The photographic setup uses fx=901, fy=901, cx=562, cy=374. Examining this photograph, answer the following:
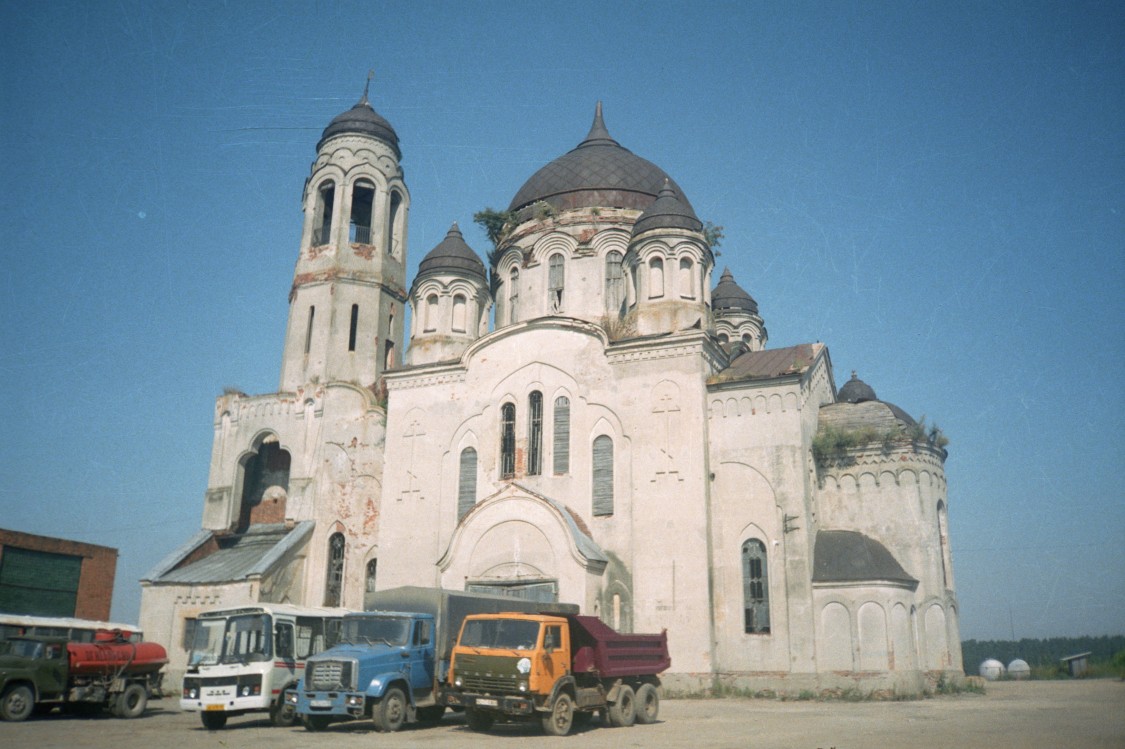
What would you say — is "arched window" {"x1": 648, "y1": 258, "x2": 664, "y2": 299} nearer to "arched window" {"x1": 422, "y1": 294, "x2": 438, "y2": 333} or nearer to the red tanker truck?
"arched window" {"x1": 422, "y1": 294, "x2": 438, "y2": 333}

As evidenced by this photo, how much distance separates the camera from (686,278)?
26.6 m

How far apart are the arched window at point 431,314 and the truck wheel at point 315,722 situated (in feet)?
53.6

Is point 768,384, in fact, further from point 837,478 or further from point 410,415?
point 410,415

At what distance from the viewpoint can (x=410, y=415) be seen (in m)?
28.2

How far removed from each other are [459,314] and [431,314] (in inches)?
36.4

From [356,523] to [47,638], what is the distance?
12.7 meters

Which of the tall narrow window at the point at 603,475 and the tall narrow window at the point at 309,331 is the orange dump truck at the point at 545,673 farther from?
the tall narrow window at the point at 309,331

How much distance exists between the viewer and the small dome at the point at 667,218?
88.3 feet

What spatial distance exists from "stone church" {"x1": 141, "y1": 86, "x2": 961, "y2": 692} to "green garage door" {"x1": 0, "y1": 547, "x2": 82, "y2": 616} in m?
4.25

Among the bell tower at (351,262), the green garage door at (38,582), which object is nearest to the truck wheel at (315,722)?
the bell tower at (351,262)

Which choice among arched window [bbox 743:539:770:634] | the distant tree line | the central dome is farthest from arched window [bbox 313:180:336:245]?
the distant tree line

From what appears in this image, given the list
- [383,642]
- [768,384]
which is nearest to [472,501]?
[768,384]

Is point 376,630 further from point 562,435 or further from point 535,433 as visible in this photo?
point 535,433

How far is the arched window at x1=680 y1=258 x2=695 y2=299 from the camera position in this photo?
26453mm
